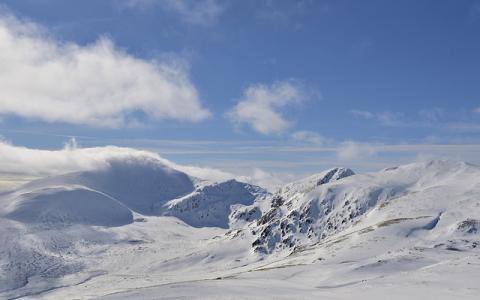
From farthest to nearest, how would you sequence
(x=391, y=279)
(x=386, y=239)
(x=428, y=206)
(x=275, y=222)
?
(x=275, y=222) < (x=428, y=206) < (x=386, y=239) < (x=391, y=279)

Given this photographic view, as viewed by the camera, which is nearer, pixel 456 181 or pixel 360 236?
pixel 360 236

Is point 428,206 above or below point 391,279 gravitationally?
above

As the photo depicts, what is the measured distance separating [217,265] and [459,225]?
307 feet

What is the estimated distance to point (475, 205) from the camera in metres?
127

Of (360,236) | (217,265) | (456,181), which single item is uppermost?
(456,181)

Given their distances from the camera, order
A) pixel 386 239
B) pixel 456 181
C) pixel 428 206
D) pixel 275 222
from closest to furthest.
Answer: pixel 386 239
pixel 428 206
pixel 456 181
pixel 275 222

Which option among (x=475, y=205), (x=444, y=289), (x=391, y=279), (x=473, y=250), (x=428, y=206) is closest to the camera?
(x=444, y=289)

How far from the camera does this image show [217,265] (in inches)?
7131

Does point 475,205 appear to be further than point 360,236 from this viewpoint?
Yes

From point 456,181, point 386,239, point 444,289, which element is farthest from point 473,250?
point 456,181

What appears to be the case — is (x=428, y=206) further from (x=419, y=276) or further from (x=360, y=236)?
(x=419, y=276)

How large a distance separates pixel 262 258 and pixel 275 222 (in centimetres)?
2303

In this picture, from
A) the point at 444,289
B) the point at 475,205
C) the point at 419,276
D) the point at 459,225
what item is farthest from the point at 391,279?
the point at 475,205

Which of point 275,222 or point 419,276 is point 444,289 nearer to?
point 419,276
